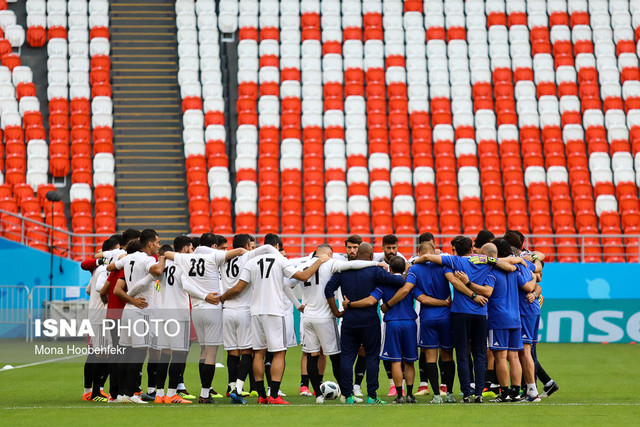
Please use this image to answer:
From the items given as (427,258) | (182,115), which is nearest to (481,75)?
(182,115)

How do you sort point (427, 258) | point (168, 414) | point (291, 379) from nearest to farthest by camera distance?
point (168, 414) → point (427, 258) → point (291, 379)

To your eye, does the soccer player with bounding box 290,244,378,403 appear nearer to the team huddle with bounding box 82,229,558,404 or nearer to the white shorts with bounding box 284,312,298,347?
the team huddle with bounding box 82,229,558,404

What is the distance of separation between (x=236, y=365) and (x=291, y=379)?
131 inches

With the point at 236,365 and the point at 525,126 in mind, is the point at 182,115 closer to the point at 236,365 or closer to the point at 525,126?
the point at 525,126

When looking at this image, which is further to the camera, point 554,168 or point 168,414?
point 554,168

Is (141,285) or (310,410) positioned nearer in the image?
(310,410)

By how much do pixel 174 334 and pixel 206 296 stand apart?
568 millimetres

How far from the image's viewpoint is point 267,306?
10.6 m

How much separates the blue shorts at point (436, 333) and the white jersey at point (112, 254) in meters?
3.75

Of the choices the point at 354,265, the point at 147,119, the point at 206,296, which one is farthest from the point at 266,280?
the point at 147,119

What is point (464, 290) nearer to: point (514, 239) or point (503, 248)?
point (503, 248)

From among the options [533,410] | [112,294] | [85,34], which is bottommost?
[533,410]

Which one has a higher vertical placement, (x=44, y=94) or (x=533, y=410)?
(x=44, y=94)

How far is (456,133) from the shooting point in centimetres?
2539
